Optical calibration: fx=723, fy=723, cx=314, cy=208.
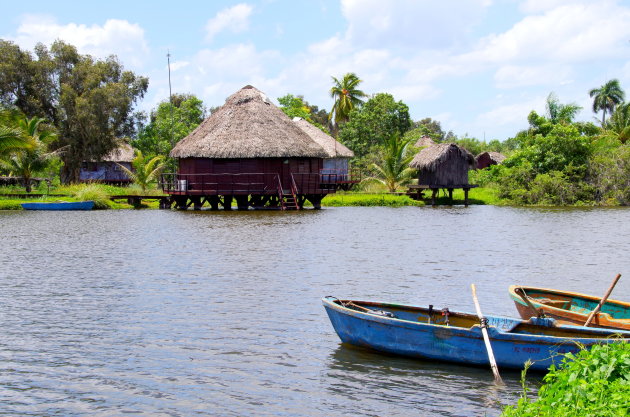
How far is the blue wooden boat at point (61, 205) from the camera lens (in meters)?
41.8

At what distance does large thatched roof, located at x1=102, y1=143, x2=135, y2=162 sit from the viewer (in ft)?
204

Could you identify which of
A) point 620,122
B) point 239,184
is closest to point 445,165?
point 239,184

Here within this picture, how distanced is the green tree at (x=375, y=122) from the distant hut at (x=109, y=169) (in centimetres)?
2036

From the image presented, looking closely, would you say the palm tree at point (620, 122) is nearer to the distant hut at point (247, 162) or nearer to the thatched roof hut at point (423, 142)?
the thatched roof hut at point (423, 142)

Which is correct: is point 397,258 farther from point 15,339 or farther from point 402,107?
point 402,107

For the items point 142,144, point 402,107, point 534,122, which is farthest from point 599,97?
point 142,144

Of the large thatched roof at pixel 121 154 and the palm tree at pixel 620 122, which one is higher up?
the palm tree at pixel 620 122

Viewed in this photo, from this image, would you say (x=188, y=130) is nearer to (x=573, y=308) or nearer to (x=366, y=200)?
(x=366, y=200)

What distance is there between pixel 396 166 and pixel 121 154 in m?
26.8

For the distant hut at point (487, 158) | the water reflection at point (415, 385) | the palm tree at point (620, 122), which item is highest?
the palm tree at point (620, 122)

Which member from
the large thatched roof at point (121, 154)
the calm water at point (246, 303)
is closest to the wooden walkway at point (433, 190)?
the calm water at point (246, 303)

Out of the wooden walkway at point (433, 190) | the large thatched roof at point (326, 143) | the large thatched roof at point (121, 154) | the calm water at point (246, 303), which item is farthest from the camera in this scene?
the large thatched roof at point (121, 154)

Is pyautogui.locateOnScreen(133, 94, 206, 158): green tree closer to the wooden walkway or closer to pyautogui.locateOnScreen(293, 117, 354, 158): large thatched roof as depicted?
pyautogui.locateOnScreen(293, 117, 354, 158): large thatched roof

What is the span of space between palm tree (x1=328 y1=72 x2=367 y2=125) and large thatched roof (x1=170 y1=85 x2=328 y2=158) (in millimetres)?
28770
